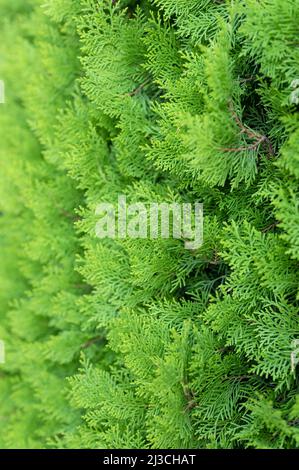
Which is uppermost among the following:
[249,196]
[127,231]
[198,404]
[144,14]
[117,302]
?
[144,14]

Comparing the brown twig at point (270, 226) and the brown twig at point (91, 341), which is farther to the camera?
the brown twig at point (91, 341)

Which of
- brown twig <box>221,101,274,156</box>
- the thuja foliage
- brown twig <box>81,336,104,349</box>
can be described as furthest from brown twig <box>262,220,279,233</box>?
brown twig <box>81,336,104,349</box>

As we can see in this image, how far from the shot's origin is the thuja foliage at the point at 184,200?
1729 millimetres

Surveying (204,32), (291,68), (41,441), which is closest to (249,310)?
(291,68)

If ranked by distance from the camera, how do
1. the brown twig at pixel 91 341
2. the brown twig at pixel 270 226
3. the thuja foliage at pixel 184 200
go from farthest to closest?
1. the brown twig at pixel 91 341
2. the brown twig at pixel 270 226
3. the thuja foliage at pixel 184 200

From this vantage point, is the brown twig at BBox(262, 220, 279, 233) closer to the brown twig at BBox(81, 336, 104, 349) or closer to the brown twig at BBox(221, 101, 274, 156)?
the brown twig at BBox(221, 101, 274, 156)

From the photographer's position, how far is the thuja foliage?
1.73 m

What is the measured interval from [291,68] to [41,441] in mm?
2242

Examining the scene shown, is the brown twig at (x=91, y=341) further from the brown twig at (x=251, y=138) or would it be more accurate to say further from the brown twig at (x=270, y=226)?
the brown twig at (x=251, y=138)

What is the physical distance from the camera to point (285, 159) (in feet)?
5.47

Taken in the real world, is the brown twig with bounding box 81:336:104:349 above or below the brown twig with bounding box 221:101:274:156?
below

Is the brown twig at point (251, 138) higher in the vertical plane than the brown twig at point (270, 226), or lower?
higher

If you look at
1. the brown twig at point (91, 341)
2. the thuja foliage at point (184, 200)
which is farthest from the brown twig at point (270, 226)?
→ the brown twig at point (91, 341)
